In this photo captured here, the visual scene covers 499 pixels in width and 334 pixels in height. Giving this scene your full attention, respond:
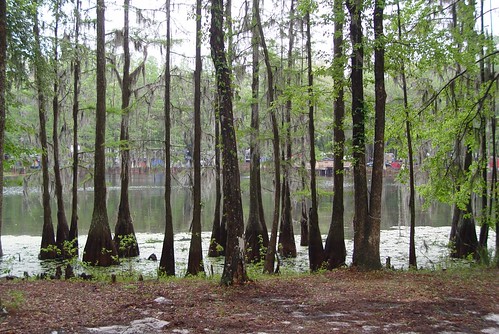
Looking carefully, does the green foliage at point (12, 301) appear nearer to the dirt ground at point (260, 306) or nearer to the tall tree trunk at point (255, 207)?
the dirt ground at point (260, 306)

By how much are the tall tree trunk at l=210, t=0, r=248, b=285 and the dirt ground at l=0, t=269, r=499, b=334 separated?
334mm

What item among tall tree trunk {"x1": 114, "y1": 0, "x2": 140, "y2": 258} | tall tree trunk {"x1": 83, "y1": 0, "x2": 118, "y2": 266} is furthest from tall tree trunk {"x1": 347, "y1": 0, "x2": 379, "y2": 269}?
tall tree trunk {"x1": 114, "y1": 0, "x2": 140, "y2": 258}

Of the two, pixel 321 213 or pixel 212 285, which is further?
pixel 321 213

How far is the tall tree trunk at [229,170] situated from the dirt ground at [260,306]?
334 mm

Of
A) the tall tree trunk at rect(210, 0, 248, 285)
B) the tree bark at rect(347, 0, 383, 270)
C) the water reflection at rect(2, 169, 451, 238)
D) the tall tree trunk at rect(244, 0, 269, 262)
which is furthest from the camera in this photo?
the water reflection at rect(2, 169, 451, 238)

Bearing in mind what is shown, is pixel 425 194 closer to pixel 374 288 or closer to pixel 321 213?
pixel 374 288

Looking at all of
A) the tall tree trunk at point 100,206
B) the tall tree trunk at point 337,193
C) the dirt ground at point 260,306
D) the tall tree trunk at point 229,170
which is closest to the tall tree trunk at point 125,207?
the tall tree trunk at point 100,206

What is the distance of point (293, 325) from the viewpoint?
5.52 metres

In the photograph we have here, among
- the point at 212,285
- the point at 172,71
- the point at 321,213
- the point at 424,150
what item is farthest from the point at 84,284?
the point at 321,213

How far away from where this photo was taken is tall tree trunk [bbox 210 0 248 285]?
7.45 metres

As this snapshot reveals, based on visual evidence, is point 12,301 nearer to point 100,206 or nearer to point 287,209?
point 100,206

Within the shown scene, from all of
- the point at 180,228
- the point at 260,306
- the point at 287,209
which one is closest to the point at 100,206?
the point at 287,209

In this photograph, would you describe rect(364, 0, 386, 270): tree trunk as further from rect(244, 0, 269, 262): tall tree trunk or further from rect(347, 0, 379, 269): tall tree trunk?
rect(244, 0, 269, 262): tall tree trunk

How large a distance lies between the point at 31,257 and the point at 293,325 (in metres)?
12.4
